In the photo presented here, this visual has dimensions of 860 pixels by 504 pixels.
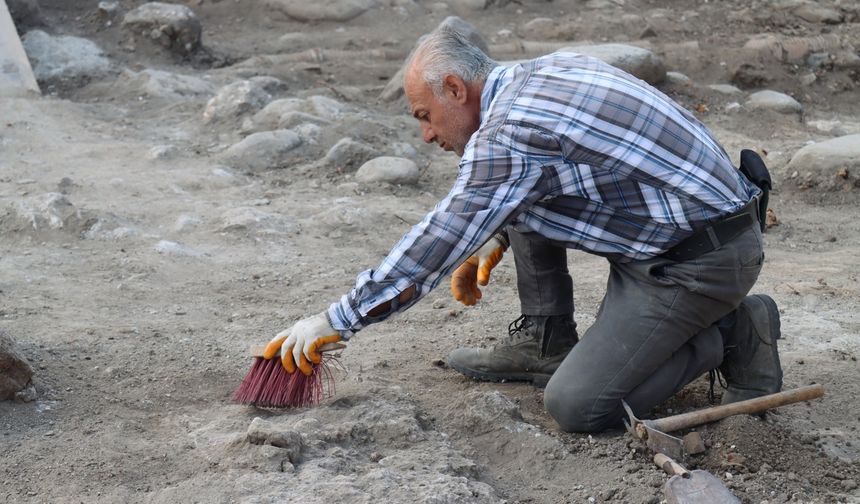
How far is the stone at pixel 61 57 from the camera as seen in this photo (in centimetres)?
800

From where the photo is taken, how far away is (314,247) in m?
5.14

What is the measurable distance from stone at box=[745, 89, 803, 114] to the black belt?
4899mm

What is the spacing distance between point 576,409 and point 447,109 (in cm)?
106

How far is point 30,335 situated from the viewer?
3.78 meters

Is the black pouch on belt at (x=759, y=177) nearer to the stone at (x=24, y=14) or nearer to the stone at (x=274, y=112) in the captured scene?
the stone at (x=274, y=112)

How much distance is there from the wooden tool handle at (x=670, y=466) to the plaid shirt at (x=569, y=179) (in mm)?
630

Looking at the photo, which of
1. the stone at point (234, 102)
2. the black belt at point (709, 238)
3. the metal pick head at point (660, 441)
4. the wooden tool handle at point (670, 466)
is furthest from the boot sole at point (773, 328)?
the stone at point (234, 102)

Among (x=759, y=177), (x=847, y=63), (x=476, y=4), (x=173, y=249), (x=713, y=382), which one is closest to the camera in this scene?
(x=759, y=177)

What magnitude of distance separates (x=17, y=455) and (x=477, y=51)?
1869 mm

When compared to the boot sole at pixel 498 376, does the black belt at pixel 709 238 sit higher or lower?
higher

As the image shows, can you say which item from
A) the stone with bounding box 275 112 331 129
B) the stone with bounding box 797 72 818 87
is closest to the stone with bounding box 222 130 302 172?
the stone with bounding box 275 112 331 129

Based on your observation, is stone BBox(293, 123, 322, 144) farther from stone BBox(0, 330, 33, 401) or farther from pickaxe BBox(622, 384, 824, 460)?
pickaxe BBox(622, 384, 824, 460)

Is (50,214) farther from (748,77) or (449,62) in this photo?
(748,77)

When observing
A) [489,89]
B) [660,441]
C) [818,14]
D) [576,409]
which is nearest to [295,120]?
[489,89]
